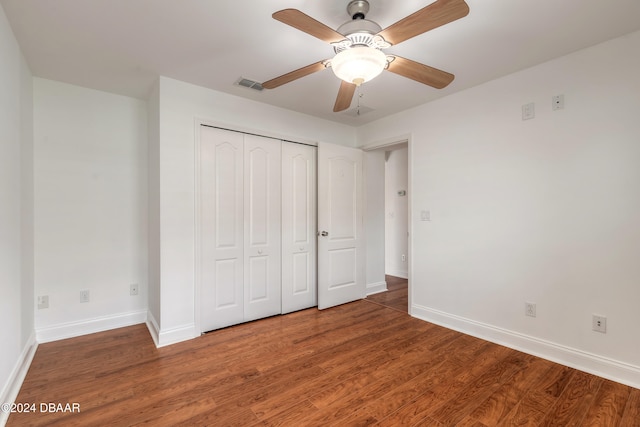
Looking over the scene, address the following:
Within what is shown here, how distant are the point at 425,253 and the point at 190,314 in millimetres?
2581

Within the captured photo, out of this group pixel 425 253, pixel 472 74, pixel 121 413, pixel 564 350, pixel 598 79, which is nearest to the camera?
pixel 121 413

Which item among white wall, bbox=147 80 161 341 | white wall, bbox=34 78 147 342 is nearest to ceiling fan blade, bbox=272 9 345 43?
white wall, bbox=147 80 161 341

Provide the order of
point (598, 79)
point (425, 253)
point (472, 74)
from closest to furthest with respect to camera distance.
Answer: point (598, 79) → point (472, 74) → point (425, 253)

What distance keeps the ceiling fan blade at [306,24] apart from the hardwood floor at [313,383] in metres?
2.17

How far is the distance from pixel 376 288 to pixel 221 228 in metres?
2.49

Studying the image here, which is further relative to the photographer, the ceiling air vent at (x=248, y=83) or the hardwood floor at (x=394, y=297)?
the hardwood floor at (x=394, y=297)

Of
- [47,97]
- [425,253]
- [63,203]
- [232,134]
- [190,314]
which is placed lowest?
[190,314]

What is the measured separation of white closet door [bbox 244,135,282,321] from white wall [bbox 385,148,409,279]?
2.82 meters

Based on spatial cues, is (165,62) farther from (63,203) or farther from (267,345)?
(267,345)

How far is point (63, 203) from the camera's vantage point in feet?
9.29

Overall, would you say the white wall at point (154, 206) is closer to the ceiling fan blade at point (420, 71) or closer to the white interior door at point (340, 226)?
the white interior door at point (340, 226)

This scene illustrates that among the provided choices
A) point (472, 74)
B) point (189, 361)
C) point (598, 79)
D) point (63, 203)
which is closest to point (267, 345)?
point (189, 361)

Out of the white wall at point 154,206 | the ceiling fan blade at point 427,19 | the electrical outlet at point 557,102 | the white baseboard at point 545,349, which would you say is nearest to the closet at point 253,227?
the white wall at point 154,206

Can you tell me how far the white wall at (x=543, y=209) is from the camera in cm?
212
